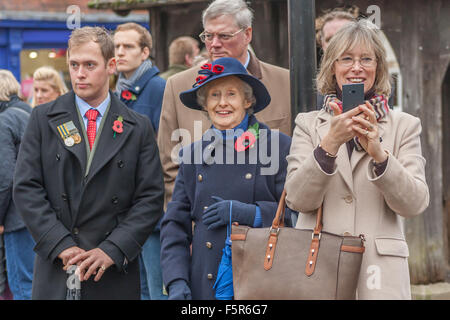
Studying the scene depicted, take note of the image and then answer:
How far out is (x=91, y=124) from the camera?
4.67 m

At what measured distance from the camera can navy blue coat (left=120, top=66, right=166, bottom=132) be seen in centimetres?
635

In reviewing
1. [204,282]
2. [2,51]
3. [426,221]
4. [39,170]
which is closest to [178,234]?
[204,282]

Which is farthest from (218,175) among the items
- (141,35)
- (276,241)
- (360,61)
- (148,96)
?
(141,35)

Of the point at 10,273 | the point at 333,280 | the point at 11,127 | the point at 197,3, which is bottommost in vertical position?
the point at 10,273

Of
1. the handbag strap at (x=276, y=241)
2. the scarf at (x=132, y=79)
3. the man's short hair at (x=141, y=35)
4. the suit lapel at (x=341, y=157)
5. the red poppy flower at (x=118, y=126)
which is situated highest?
the man's short hair at (x=141, y=35)

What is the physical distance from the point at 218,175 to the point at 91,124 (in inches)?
39.1

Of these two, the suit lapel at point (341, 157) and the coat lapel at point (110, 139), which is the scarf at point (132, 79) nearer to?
the coat lapel at point (110, 139)

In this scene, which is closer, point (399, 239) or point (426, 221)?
point (399, 239)

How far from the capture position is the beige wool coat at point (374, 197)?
3455mm

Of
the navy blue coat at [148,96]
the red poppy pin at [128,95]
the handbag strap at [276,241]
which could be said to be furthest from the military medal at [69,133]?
the red poppy pin at [128,95]

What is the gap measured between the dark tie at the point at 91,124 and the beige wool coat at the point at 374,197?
141cm

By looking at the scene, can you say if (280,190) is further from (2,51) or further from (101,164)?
(2,51)
